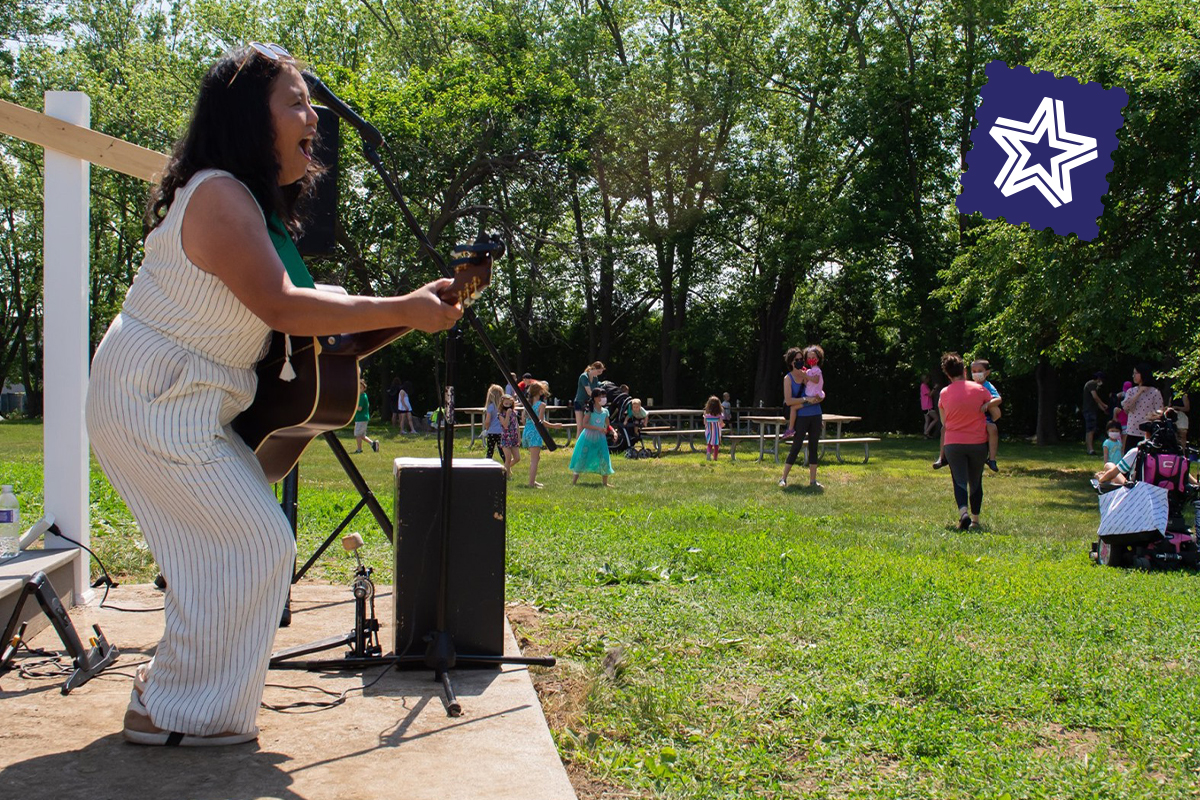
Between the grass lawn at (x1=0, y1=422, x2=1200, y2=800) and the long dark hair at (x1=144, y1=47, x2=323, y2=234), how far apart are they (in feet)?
6.30

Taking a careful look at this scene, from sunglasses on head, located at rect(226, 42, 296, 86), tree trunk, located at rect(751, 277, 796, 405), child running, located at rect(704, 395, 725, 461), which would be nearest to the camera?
sunglasses on head, located at rect(226, 42, 296, 86)

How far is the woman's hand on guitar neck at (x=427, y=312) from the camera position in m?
2.56

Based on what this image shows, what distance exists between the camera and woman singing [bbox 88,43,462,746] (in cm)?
243

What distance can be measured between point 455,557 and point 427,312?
131cm

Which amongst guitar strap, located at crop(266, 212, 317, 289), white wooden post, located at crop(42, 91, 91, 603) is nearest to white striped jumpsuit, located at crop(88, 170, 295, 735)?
guitar strap, located at crop(266, 212, 317, 289)

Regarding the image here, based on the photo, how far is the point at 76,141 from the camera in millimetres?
Answer: 4004

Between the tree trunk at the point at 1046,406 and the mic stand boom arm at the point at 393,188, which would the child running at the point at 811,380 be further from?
the tree trunk at the point at 1046,406

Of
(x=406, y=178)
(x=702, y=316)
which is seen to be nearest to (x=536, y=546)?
(x=406, y=178)

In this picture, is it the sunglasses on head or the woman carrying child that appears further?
the woman carrying child

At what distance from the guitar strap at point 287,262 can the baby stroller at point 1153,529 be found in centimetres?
679

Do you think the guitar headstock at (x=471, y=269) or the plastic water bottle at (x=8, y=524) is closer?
the guitar headstock at (x=471, y=269)

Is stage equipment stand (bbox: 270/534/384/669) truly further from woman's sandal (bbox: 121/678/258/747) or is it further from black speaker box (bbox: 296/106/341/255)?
black speaker box (bbox: 296/106/341/255)

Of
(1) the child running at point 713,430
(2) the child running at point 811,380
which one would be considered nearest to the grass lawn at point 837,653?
(2) the child running at point 811,380

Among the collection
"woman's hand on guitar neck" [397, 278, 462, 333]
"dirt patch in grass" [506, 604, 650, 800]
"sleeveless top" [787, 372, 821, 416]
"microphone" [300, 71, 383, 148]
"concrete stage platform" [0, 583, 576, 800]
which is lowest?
"dirt patch in grass" [506, 604, 650, 800]
